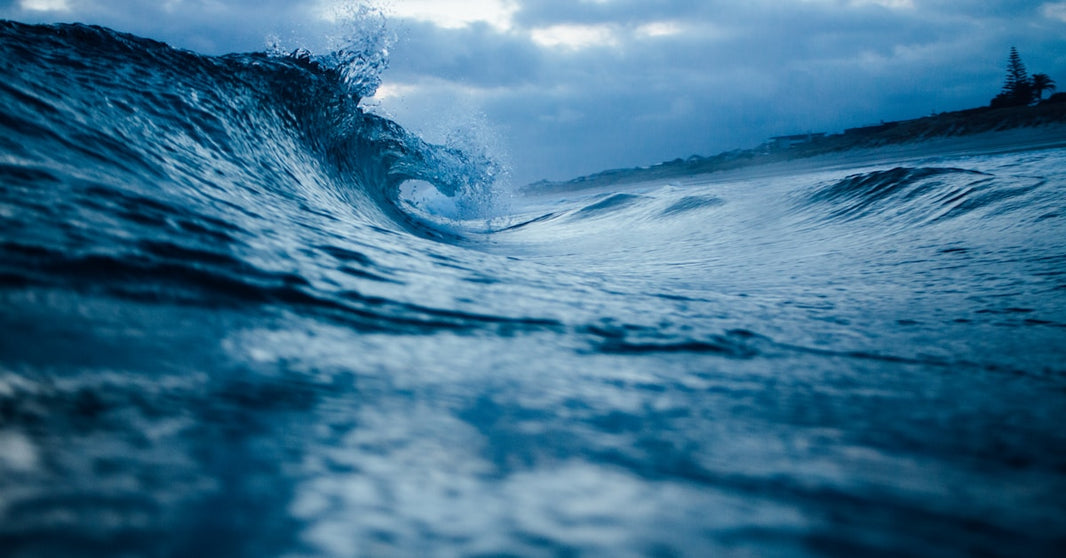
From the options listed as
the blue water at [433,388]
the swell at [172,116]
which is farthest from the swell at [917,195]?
the swell at [172,116]

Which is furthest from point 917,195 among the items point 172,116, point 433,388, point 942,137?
point 942,137

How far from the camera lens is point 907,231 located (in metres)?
3.75

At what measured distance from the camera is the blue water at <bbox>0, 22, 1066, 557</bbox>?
0.56 metres

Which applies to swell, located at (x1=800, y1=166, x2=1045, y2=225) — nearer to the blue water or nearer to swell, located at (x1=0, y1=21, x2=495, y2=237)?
the blue water

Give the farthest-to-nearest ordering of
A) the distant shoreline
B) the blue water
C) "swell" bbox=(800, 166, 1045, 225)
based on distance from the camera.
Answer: the distant shoreline, "swell" bbox=(800, 166, 1045, 225), the blue water

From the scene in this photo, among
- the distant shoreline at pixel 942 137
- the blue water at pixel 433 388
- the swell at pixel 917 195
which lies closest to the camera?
the blue water at pixel 433 388

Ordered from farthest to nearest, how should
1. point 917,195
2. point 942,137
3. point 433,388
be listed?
point 942,137
point 917,195
point 433,388

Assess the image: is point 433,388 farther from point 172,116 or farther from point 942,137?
point 942,137

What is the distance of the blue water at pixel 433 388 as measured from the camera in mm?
556

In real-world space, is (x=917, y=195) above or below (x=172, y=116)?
below

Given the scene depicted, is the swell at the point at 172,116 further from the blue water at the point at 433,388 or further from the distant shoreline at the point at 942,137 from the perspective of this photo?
the distant shoreline at the point at 942,137

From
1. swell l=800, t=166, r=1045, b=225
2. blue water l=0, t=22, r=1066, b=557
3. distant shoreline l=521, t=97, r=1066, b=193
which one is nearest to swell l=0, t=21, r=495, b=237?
blue water l=0, t=22, r=1066, b=557

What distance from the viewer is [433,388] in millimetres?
918

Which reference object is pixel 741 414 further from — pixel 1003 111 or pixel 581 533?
pixel 1003 111
